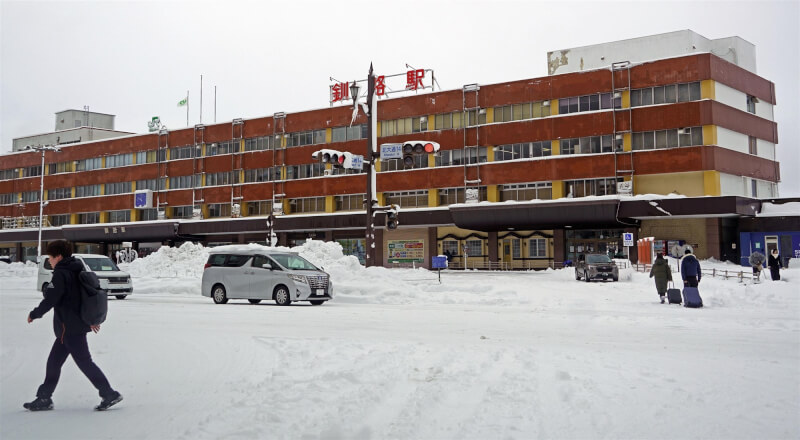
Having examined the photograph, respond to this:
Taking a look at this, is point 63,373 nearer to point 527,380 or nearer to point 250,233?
point 527,380

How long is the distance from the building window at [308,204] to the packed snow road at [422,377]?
43609 millimetres

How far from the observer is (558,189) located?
46469 mm

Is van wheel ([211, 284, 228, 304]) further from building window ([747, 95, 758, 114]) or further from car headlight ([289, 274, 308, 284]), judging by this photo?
building window ([747, 95, 758, 114])

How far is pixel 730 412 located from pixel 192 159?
65.1 meters

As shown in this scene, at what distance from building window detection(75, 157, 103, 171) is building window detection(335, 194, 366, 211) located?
33.8m

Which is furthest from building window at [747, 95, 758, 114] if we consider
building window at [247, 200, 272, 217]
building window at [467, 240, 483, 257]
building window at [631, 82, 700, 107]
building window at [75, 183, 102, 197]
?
building window at [75, 183, 102, 197]

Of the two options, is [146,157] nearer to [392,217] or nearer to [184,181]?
[184,181]

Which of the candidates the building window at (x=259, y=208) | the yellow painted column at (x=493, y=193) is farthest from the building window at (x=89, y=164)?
the yellow painted column at (x=493, y=193)

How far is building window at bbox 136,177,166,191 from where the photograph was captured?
66.8m

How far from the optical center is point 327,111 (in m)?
57.5

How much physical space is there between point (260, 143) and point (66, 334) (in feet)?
187

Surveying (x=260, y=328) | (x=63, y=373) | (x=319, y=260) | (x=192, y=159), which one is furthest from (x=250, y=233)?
(x=63, y=373)

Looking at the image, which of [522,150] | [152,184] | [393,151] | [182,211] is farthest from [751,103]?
[152,184]

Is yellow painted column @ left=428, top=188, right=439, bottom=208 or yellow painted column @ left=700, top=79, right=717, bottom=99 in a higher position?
yellow painted column @ left=700, top=79, right=717, bottom=99
